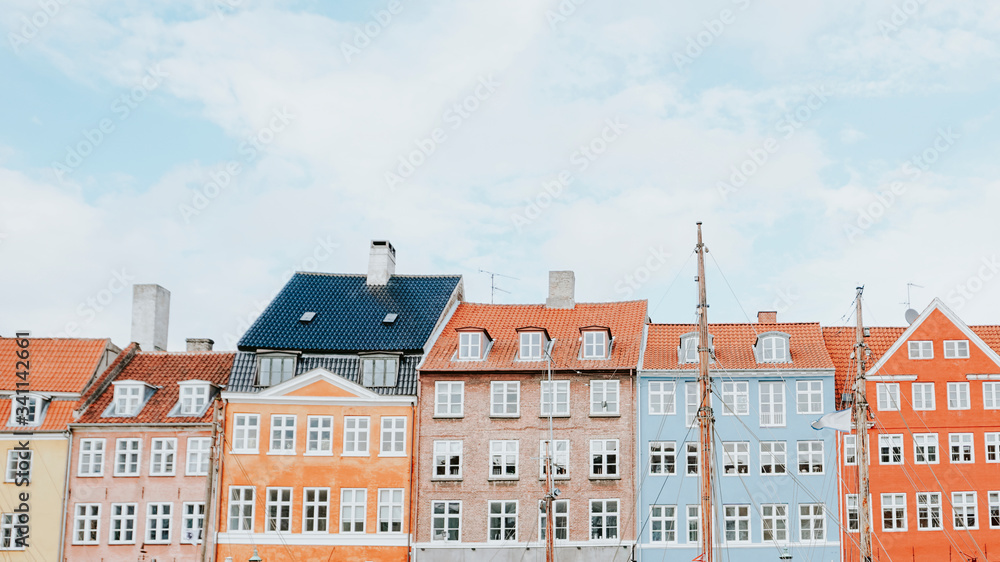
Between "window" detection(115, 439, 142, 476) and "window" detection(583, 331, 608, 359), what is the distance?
67.8ft

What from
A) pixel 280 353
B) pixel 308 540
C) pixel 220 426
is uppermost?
pixel 280 353

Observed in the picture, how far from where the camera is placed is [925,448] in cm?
5512

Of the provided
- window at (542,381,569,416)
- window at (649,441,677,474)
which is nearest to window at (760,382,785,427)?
window at (649,441,677,474)

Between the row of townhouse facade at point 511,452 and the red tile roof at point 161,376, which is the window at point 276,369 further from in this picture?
the red tile roof at point 161,376

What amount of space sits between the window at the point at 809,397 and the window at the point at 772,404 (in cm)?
66

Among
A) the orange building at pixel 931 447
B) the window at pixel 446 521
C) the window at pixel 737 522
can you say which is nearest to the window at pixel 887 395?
the orange building at pixel 931 447

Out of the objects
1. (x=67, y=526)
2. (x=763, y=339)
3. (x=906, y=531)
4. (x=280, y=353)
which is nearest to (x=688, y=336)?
(x=763, y=339)

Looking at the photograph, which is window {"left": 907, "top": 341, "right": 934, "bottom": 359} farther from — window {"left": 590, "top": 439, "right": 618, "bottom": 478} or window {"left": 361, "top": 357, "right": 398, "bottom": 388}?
window {"left": 361, "top": 357, "right": 398, "bottom": 388}

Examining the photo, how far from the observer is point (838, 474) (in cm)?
5491

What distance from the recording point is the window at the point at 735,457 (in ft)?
181

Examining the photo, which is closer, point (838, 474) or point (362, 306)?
point (838, 474)

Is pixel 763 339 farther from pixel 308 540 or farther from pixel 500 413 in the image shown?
pixel 308 540

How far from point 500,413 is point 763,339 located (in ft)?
41.0

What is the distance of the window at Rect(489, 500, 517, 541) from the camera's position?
5529cm
